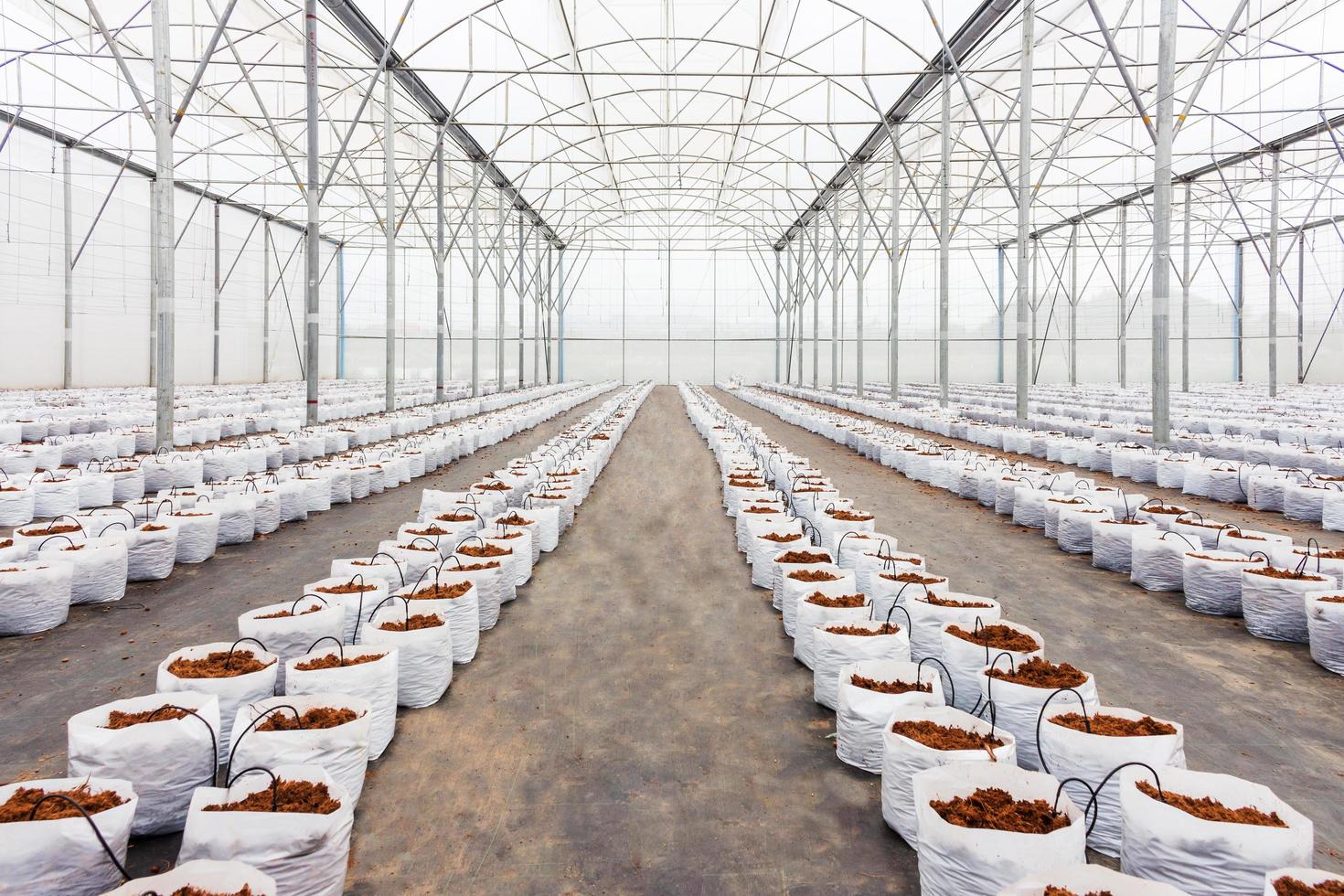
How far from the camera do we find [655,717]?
4406 millimetres

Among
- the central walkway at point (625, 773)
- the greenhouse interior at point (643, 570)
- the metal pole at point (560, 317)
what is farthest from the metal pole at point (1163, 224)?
the metal pole at point (560, 317)

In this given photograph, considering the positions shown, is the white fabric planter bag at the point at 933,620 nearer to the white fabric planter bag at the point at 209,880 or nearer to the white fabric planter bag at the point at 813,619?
the white fabric planter bag at the point at 813,619

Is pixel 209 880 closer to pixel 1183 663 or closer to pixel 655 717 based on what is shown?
pixel 655 717

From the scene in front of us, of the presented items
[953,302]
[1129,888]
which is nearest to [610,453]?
[1129,888]

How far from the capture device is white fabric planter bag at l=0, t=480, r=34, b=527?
836 cm

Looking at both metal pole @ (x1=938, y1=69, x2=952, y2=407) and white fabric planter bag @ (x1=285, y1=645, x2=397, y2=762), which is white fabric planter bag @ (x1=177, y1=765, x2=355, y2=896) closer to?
white fabric planter bag @ (x1=285, y1=645, x2=397, y2=762)

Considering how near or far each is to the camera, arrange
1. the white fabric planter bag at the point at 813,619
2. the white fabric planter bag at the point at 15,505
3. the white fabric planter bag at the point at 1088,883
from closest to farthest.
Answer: the white fabric planter bag at the point at 1088,883 < the white fabric planter bag at the point at 813,619 < the white fabric planter bag at the point at 15,505

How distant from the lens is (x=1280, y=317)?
38438mm

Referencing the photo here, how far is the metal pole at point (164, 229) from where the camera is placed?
1157 cm

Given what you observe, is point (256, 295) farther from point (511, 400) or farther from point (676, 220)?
point (676, 220)

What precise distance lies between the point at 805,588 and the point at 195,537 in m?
6.06

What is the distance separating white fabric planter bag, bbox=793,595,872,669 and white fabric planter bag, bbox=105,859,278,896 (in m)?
3.18

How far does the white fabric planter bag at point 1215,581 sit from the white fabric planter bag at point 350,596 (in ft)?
21.1

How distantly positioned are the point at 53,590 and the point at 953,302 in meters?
48.4
